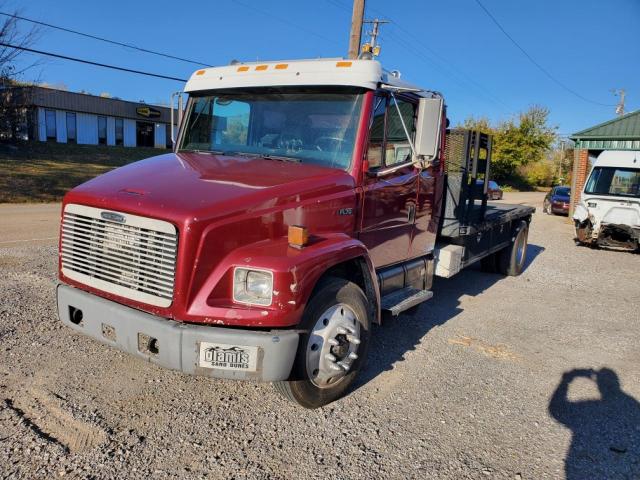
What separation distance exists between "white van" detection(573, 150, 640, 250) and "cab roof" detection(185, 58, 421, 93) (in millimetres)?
9351

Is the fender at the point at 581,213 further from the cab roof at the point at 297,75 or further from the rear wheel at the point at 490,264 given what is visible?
the cab roof at the point at 297,75

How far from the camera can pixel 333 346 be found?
3568 mm

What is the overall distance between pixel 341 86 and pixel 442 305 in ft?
12.3

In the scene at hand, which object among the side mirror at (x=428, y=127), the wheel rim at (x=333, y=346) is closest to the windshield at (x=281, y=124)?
the side mirror at (x=428, y=127)

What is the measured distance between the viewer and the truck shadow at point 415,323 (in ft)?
15.2

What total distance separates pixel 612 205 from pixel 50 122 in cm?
3888

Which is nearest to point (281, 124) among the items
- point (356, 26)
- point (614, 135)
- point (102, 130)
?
point (356, 26)

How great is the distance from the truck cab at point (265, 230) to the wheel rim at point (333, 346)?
0.01 metres

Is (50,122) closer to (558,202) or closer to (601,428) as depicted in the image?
(558,202)

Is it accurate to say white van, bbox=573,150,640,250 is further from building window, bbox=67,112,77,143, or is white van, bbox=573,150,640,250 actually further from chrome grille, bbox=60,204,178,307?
building window, bbox=67,112,77,143

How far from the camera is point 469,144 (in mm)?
6422

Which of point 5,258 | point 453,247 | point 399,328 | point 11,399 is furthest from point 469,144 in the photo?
point 5,258

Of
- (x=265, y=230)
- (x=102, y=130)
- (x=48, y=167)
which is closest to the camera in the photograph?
(x=265, y=230)

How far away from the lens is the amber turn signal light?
10.9ft
